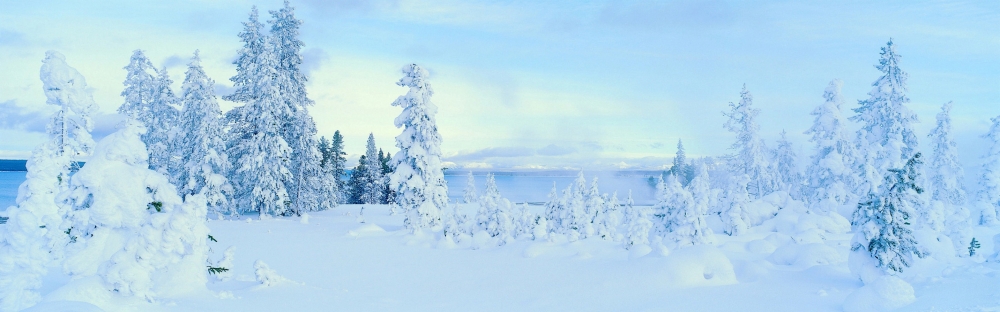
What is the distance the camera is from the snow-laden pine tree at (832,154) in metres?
28.8

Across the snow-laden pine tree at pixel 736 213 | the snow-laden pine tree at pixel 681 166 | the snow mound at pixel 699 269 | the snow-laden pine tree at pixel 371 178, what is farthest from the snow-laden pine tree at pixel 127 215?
the snow-laden pine tree at pixel 681 166

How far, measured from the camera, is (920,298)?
9180 millimetres

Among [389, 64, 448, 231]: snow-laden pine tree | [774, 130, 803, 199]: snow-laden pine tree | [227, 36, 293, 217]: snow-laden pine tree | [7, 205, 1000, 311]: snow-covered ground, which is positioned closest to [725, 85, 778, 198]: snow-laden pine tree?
[774, 130, 803, 199]: snow-laden pine tree

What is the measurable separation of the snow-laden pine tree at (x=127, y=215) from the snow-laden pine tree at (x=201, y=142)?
19.8 meters

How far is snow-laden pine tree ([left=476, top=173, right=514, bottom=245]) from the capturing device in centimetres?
2102

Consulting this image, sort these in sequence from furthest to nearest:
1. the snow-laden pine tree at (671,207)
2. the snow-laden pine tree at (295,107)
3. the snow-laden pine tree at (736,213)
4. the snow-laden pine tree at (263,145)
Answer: the snow-laden pine tree at (295,107) → the snow-laden pine tree at (263,145) → the snow-laden pine tree at (736,213) → the snow-laden pine tree at (671,207)

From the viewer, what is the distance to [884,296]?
9.08 metres

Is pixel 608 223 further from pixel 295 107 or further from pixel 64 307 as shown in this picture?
pixel 64 307

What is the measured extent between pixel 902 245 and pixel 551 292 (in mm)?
7718

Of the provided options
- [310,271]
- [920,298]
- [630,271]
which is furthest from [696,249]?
[310,271]

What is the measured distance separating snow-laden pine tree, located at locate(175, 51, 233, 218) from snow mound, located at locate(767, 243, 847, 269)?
26692 millimetres

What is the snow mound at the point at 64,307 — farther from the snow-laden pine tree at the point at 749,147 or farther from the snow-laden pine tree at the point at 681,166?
the snow-laden pine tree at the point at 681,166

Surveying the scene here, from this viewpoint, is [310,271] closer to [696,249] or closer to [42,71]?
[42,71]

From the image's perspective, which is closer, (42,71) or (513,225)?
(42,71)
